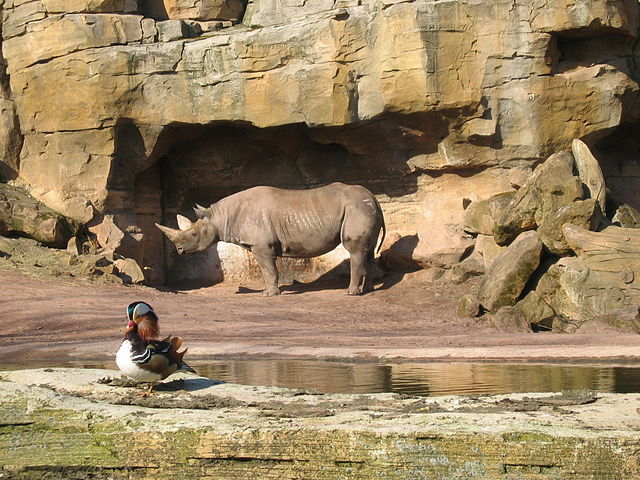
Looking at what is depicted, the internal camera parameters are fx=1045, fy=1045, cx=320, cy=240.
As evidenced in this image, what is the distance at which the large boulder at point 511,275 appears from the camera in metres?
14.1

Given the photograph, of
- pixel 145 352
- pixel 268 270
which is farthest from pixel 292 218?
pixel 145 352

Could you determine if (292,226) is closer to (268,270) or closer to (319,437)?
(268,270)

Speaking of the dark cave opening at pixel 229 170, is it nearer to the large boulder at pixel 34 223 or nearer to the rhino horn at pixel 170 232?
the rhino horn at pixel 170 232

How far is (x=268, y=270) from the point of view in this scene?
59.9 feet

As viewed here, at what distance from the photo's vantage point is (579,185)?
49.9 feet

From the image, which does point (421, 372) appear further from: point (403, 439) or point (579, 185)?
point (579, 185)

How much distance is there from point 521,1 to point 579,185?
362 cm

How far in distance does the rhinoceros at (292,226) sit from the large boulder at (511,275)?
3775 millimetres

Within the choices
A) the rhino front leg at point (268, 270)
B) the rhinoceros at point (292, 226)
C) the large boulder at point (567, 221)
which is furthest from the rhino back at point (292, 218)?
the large boulder at point (567, 221)

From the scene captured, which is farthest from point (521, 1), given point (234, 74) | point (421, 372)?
point (421, 372)

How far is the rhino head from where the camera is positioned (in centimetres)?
1891

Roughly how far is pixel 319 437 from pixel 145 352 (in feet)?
5.73

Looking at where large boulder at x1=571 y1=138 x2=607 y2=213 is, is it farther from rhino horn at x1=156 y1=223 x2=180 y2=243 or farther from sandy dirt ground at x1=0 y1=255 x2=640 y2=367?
rhino horn at x1=156 y1=223 x2=180 y2=243

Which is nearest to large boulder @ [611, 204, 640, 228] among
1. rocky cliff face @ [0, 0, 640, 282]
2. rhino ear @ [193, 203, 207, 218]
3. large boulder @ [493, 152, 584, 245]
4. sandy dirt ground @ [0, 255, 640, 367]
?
large boulder @ [493, 152, 584, 245]
